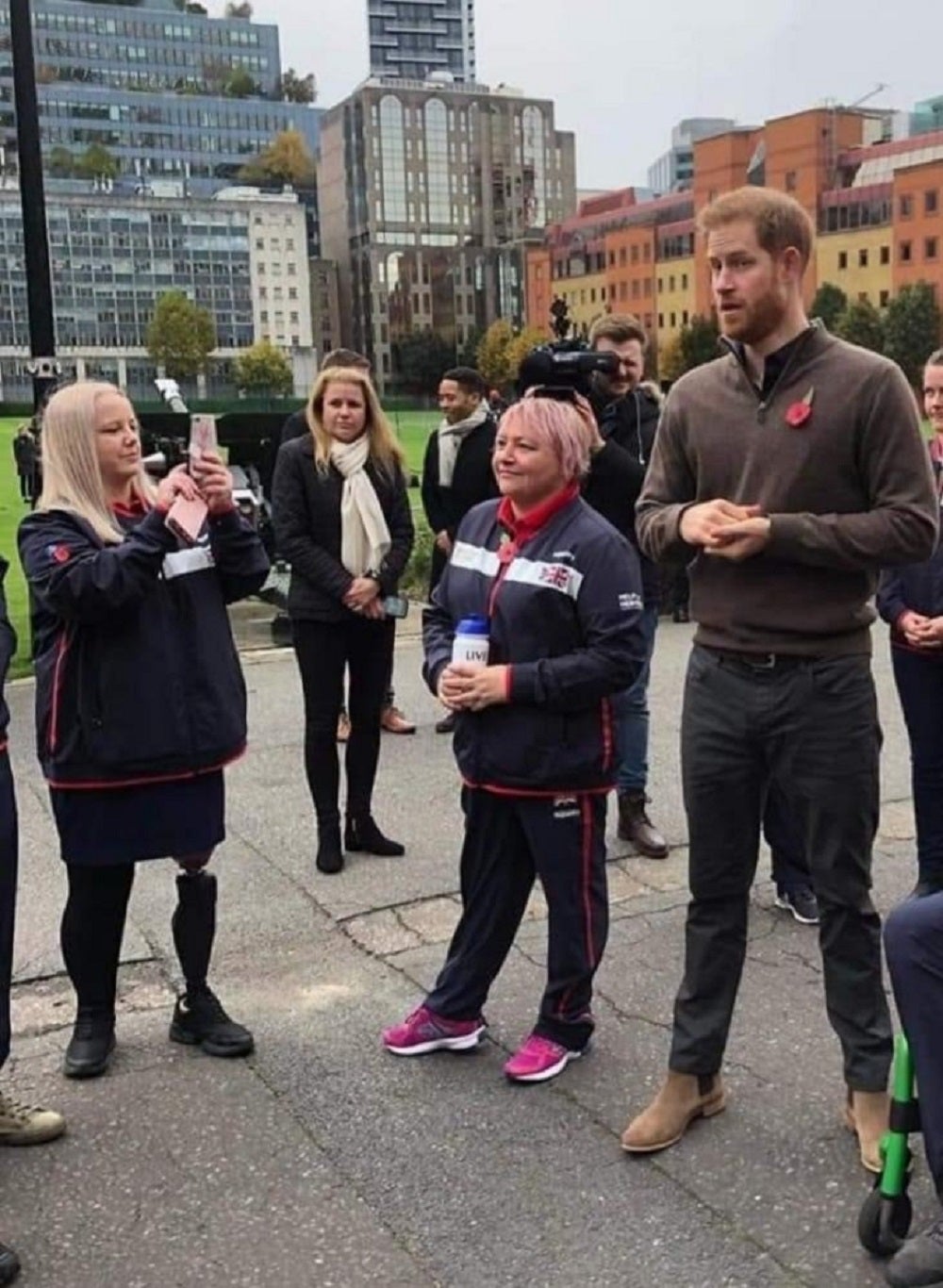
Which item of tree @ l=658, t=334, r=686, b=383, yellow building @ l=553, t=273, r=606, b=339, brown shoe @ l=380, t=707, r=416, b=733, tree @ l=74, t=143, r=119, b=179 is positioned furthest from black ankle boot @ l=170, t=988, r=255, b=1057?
tree @ l=74, t=143, r=119, b=179

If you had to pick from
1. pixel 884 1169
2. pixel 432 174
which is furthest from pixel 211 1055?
pixel 432 174

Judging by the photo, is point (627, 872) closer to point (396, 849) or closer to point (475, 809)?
point (396, 849)

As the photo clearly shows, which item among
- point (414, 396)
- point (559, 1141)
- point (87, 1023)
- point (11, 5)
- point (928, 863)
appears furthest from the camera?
point (414, 396)

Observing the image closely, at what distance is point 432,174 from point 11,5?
146m

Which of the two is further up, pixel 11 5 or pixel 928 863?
pixel 11 5

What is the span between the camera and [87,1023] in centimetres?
371

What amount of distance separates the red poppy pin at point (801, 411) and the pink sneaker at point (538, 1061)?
1.77m

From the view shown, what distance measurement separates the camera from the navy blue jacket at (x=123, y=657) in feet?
11.2

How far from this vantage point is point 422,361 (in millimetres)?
135000

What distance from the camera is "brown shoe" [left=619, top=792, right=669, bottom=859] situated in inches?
A: 206

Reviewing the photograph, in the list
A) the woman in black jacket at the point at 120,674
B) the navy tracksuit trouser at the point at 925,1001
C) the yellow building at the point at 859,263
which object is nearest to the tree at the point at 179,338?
the yellow building at the point at 859,263

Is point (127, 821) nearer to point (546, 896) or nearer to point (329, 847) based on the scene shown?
point (546, 896)

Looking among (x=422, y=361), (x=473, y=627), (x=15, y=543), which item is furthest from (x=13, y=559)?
(x=422, y=361)

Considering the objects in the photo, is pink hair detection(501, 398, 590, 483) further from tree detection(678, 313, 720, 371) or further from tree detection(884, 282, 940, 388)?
tree detection(678, 313, 720, 371)
